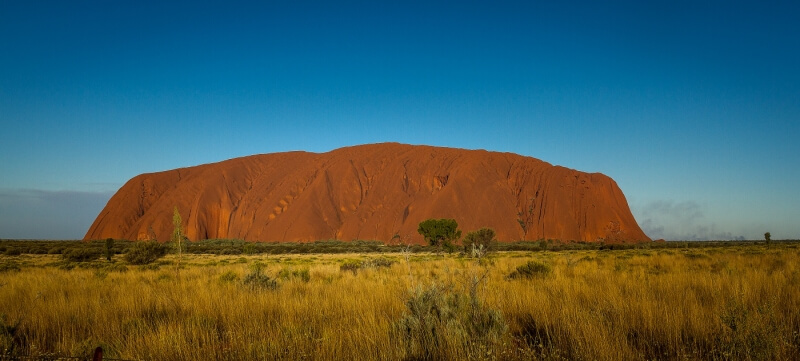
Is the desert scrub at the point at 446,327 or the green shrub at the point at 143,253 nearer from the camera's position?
the desert scrub at the point at 446,327

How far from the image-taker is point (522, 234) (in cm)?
8856

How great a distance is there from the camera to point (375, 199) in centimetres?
9900

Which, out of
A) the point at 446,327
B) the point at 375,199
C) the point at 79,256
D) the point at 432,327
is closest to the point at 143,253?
the point at 79,256

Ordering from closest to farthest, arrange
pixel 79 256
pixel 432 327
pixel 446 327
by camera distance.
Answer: pixel 446 327
pixel 432 327
pixel 79 256

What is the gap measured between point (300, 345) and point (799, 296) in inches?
290

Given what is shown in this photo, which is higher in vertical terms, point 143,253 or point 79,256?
point 143,253

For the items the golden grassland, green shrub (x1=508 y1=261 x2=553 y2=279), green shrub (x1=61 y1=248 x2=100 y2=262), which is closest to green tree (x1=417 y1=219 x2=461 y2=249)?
green shrub (x1=61 y1=248 x2=100 y2=262)

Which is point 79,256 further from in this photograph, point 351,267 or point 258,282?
point 258,282

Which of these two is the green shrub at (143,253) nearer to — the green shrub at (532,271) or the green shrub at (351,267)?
the green shrub at (351,267)

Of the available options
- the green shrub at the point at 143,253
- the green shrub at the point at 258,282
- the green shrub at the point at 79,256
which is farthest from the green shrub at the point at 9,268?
the green shrub at the point at 258,282

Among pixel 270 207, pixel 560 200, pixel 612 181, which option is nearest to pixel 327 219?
pixel 270 207

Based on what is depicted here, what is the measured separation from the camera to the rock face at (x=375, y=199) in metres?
89.0

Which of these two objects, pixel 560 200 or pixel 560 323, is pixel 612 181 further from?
pixel 560 323

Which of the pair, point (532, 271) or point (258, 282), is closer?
point (258, 282)
